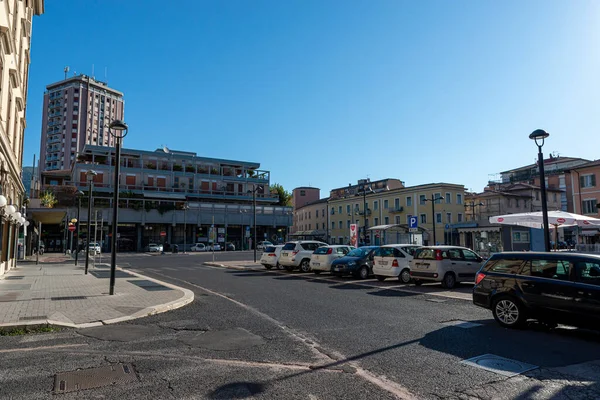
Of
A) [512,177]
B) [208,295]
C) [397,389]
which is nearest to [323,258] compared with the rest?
[208,295]

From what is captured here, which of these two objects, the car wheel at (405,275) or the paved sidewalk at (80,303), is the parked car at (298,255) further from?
the paved sidewalk at (80,303)

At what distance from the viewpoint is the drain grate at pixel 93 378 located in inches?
184

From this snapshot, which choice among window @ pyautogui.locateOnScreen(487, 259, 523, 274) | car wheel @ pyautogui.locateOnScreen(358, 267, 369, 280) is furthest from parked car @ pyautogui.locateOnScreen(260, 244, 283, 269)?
window @ pyautogui.locateOnScreen(487, 259, 523, 274)

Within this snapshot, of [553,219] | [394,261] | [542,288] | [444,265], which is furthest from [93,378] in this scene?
[553,219]

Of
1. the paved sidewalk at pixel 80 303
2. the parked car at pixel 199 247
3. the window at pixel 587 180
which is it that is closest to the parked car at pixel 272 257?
the paved sidewalk at pixel 80 303

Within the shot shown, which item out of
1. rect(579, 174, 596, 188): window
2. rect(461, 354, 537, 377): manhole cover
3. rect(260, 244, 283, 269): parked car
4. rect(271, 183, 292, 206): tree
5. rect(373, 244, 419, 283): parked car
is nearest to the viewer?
rect(461, 354, 537, 377): manhole cover

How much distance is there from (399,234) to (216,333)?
2948cm

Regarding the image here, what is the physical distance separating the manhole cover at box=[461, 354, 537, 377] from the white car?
14335 millimetres

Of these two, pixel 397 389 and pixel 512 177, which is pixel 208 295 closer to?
pixel 397 389

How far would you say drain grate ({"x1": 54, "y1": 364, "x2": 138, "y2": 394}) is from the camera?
184 inches

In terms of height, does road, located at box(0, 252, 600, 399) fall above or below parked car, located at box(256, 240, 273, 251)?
below

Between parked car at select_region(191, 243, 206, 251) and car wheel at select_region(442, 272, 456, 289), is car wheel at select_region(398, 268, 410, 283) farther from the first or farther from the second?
parked car at select_region(191, 243, 206, 251)

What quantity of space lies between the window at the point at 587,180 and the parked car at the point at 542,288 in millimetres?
42619

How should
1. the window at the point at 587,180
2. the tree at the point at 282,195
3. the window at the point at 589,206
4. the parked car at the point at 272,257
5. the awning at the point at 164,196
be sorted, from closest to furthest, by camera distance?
the parked car at the point at 272,257 → the window at the point at 589,206 → the window at the point at 587,180 → the awning at the point at 164,196 → the tree at the point at 282,195
